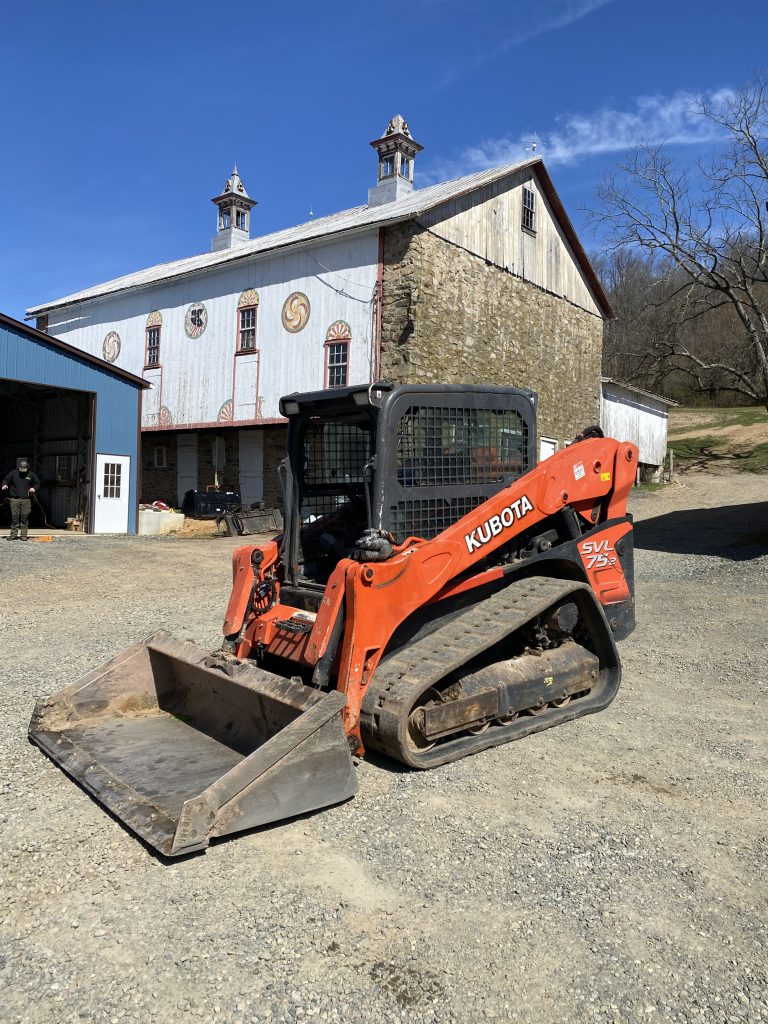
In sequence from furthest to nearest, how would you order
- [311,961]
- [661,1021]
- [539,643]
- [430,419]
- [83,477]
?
1. [83,477]
2. [539,643]
3. [430,419]
4. [311,961]
5. [661,1021]

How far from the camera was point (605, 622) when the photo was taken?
20.8 feet

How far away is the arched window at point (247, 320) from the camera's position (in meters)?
23.4

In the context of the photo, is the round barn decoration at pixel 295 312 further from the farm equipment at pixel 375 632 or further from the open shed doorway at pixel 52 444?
the farm equipment at pixel 375 632

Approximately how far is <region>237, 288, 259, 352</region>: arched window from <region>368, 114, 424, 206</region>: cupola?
17.0ft

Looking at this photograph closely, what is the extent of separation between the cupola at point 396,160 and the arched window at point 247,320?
520cm

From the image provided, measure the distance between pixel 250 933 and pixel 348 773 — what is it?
116 cm

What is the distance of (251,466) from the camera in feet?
80.1

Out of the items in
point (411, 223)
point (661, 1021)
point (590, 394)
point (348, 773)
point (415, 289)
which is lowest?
point (661, 1021)

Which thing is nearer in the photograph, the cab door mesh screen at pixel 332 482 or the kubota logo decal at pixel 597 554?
the cab door mesh screen at pixel 332 482

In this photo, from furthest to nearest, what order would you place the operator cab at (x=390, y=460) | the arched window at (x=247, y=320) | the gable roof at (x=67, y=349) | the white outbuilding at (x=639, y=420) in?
the white outbuilding at (x=639, y=420) → the arched window at (x=247, y=320) → the gable roof at (x=67, y=349) → the operator cab at (x=390, y=460)

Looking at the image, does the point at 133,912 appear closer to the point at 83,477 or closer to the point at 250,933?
the point at 250,933

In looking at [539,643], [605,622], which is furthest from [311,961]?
[605,622]

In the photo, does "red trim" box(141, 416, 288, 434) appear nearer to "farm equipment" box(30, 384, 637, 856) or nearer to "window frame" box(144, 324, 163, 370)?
"window frame" box(144, 324, 163, 370)

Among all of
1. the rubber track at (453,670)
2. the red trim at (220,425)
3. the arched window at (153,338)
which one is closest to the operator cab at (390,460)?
the rubber track at (453,670)
